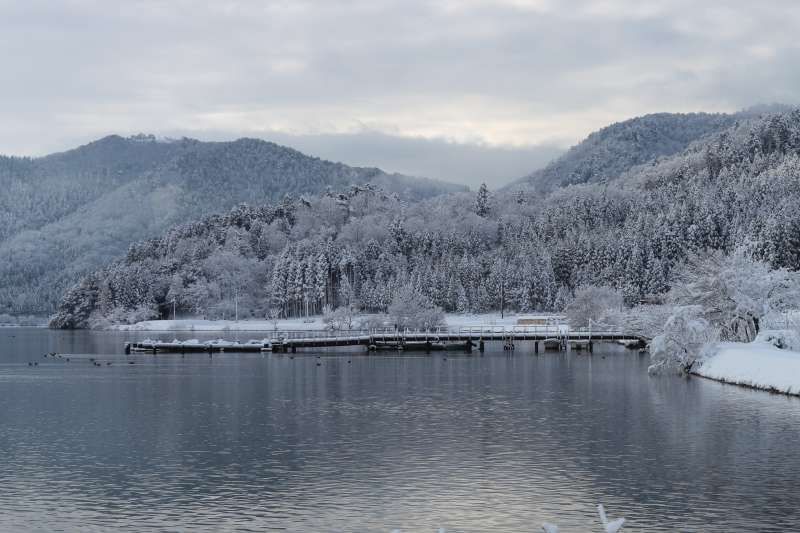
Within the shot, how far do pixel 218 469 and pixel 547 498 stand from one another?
1364 cm

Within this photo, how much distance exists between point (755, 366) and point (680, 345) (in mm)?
11740

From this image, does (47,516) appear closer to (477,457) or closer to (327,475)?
(327,475)

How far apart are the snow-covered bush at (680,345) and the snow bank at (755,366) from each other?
3.34ft

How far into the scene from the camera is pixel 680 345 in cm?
7900

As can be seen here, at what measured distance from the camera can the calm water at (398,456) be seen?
30094 mm

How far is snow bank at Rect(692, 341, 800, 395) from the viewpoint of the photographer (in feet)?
205

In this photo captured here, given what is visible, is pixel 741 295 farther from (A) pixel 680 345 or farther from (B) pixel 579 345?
(B) pixel 579 345

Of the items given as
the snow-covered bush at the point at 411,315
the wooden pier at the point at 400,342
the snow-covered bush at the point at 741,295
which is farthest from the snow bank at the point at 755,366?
the snow-covered bush at the point at 411,315

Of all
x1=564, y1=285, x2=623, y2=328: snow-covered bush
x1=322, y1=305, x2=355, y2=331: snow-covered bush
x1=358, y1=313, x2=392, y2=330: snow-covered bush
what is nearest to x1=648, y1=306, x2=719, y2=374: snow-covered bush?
x1=564, y1=285, x2=623, y2=328: snow-covered bush

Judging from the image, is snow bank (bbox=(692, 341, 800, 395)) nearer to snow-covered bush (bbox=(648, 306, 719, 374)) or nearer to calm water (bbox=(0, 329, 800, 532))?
snow-covered bush (bbox=(648, 306, 719, 374))

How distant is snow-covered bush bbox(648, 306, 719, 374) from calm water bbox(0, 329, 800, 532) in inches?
185

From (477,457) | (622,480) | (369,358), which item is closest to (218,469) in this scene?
(477,457)

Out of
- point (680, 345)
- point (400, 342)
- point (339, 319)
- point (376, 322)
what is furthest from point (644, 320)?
point (339, 319)

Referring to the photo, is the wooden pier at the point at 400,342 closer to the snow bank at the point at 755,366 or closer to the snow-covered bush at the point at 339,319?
the snow-covered bush at the point at 339,319
